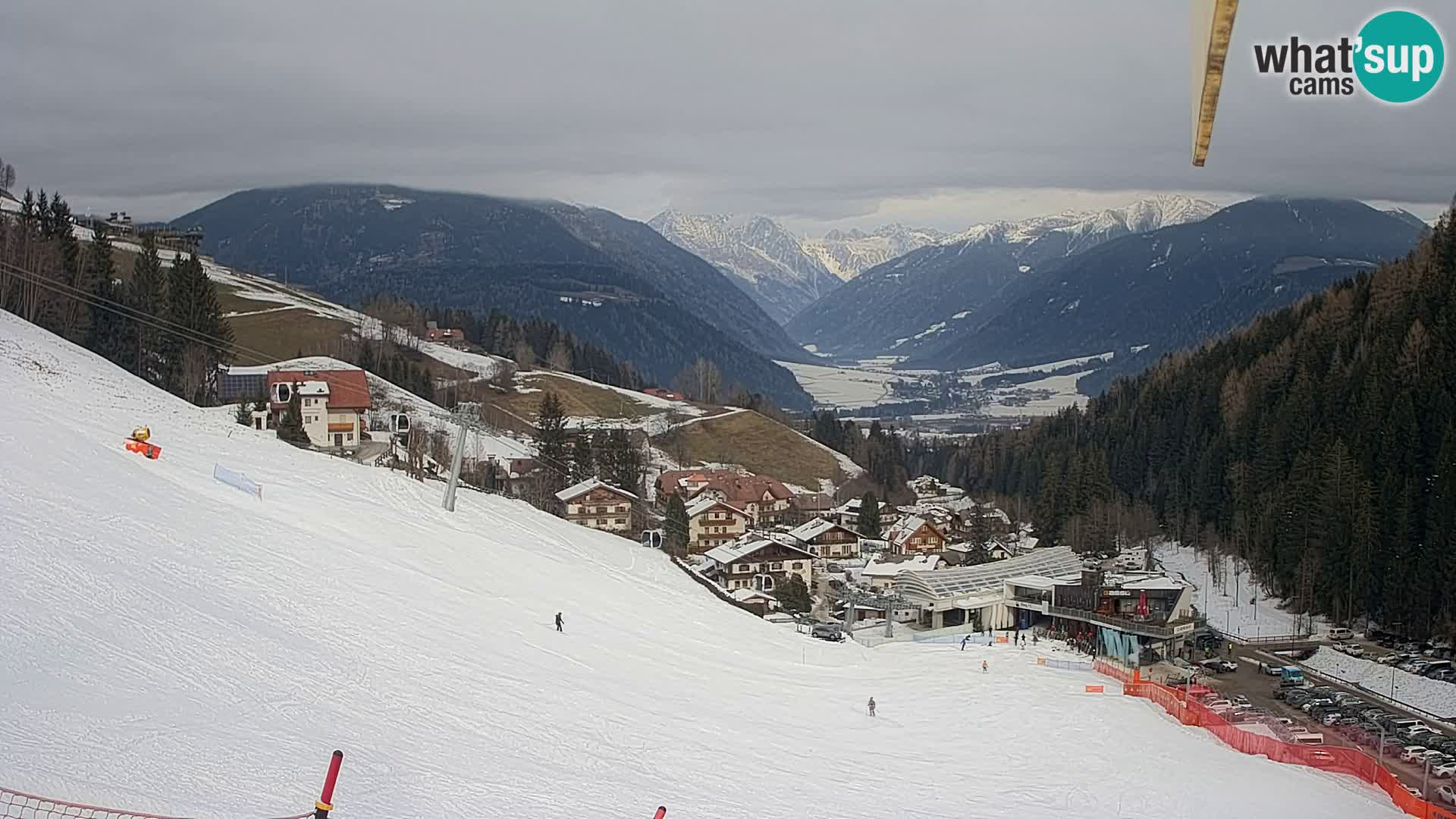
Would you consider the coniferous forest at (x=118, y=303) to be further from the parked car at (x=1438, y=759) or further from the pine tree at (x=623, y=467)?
the parked car at (x=1438, y=759)

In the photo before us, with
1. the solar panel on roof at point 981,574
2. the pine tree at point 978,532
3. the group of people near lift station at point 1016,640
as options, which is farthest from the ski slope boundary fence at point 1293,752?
the pine tree at point 978,532

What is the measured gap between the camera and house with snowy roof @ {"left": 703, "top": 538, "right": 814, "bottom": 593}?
58.8m

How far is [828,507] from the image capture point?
283ft

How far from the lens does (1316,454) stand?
192 ft

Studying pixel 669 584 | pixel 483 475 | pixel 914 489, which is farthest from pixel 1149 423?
pixel 669 584

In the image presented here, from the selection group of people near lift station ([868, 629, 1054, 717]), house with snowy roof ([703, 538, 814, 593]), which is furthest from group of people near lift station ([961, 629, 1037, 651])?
house with snowy roof ([703, 538, 814, 593])

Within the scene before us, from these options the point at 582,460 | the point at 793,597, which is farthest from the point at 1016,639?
the point at 582,460

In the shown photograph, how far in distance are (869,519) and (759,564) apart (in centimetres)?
1941

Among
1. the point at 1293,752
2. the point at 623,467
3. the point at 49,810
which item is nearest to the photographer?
the point at 49,810

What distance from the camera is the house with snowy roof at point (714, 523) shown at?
72.7 m

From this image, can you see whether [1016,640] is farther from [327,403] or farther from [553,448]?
[553,448]

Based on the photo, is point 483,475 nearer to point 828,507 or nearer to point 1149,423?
point 828,507

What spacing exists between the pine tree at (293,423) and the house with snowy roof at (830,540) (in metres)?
28.8

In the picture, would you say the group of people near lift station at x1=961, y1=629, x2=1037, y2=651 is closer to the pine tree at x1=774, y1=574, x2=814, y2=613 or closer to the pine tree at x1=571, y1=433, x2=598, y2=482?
the pine tree at x1=774, y1=574, x2=814, y2=613
